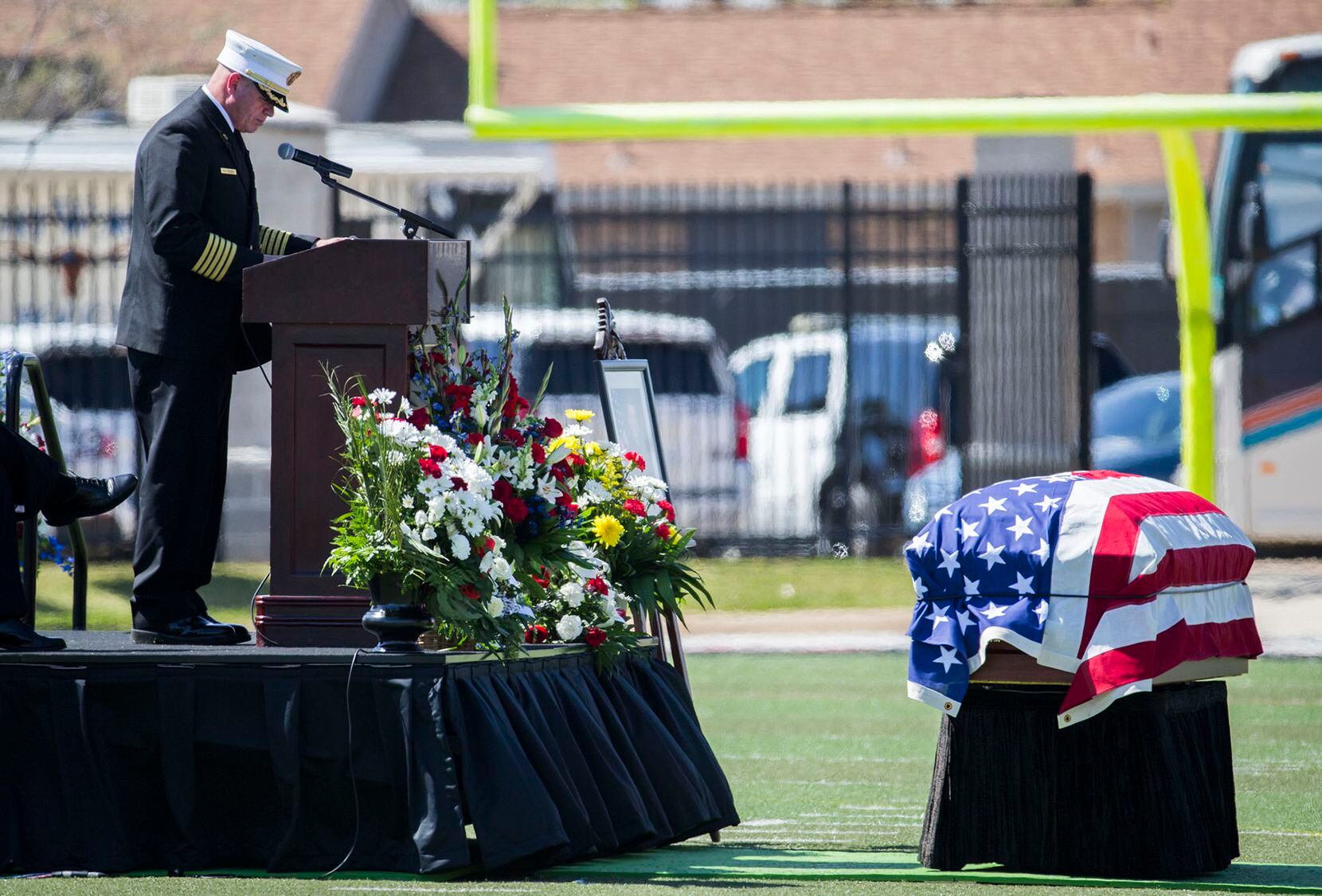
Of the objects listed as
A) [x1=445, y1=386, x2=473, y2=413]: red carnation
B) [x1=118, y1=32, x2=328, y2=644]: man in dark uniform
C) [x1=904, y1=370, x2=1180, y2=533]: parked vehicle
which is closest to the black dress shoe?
[x1=118, y1=32, x2=328, y2=644]: man in dark uniform

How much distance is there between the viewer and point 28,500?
6738mm

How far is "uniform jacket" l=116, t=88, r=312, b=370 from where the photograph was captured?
667 centimetres

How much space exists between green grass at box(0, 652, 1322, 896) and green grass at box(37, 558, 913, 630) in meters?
2.99

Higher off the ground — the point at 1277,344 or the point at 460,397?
the point at 1277,344

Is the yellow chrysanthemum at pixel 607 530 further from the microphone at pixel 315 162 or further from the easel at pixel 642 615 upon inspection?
the microphone at pixel 315 162

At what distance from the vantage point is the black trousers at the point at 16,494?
6.48 m

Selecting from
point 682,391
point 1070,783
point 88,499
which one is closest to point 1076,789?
point 1070,783

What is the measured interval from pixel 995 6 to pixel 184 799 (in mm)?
33464

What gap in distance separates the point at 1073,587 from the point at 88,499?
3324mm

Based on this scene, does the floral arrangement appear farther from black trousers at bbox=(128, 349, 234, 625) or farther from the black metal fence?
the black metal fence

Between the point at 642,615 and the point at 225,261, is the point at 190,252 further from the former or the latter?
the point at 642,615

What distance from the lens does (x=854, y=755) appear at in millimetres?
9414

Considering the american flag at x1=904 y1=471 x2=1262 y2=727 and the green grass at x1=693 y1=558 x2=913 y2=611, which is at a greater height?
the american flag at x1=904 y1=471 x2=1262 y2=727

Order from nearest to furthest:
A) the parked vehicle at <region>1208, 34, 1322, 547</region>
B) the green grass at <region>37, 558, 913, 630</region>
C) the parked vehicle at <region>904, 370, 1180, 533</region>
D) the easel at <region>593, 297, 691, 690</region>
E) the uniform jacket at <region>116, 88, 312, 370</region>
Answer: the uniform jacket at <region>116, 88, 312, 370</region>
the easel at <region>593, 297, 691, 690</region>
the green grass at <region>37, 558, 913, 630</region>
the parked vehicle at <region>1208, 34, 1322, 547</region>
the parked vehicle at <region>904, 370, 1180, 533</region>
